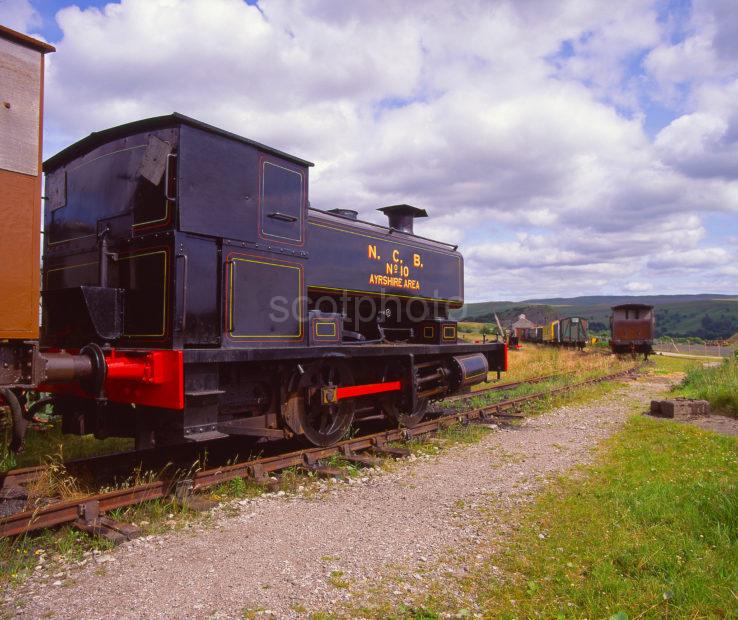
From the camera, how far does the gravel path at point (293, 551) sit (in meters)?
3.33

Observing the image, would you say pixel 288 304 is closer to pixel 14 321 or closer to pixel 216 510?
pixel 216 510

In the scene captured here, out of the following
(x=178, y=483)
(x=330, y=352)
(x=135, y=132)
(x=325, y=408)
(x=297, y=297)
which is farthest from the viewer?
(x=325, y=408)

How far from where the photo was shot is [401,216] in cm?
995

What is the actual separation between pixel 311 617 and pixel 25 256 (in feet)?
9.74

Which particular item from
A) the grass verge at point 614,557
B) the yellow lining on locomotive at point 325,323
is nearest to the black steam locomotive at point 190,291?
the yellow lining on locomotive at point 325,323

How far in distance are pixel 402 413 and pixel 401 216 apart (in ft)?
11.4

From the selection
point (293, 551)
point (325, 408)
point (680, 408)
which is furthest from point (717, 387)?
Answer: point (293, 551)

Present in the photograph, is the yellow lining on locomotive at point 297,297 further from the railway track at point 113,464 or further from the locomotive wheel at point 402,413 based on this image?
the locomotive wheel at point 402,413

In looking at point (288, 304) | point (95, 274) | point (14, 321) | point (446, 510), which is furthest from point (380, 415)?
point (14, 321)

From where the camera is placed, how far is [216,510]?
193 inches

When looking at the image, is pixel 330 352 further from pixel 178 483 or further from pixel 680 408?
pixel 680 408

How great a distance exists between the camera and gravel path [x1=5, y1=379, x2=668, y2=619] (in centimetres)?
333

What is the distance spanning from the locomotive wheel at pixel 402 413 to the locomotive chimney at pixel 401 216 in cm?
306

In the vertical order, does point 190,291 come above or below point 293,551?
above
